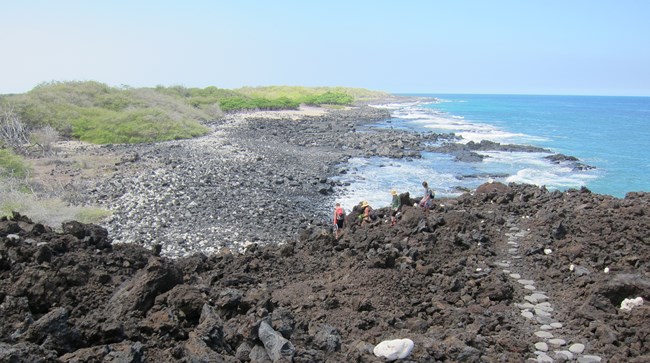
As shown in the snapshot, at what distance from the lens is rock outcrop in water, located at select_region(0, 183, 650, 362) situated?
524 centimetres

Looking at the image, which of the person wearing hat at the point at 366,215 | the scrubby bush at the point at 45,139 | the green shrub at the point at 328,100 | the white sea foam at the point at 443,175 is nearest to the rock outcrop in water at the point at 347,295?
the person wearing hat at the point at 366,215

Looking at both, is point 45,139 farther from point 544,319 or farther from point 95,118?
point 544,319

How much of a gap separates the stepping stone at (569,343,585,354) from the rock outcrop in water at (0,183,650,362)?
14mm

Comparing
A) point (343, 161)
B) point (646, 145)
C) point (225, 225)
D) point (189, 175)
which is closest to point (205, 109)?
point (343, 161)

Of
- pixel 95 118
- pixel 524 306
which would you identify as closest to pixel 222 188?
pixel 524 306

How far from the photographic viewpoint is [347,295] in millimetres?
7859

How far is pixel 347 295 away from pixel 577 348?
3289 mm

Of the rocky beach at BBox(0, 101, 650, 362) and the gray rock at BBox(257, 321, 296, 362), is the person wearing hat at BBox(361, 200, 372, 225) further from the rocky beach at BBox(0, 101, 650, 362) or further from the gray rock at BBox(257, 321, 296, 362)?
the gray rock at BBox(257, 321, 296, 362)

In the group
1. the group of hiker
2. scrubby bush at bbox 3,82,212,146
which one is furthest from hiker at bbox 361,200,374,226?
scrubby bush at bbox 3,82,212,146

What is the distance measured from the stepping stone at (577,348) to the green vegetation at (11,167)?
1847 centimetres

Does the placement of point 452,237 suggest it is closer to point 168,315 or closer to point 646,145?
point 168,315

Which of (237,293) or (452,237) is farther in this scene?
(452,237)

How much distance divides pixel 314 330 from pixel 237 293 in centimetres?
123

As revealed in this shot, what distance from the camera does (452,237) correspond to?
36.1 feet
